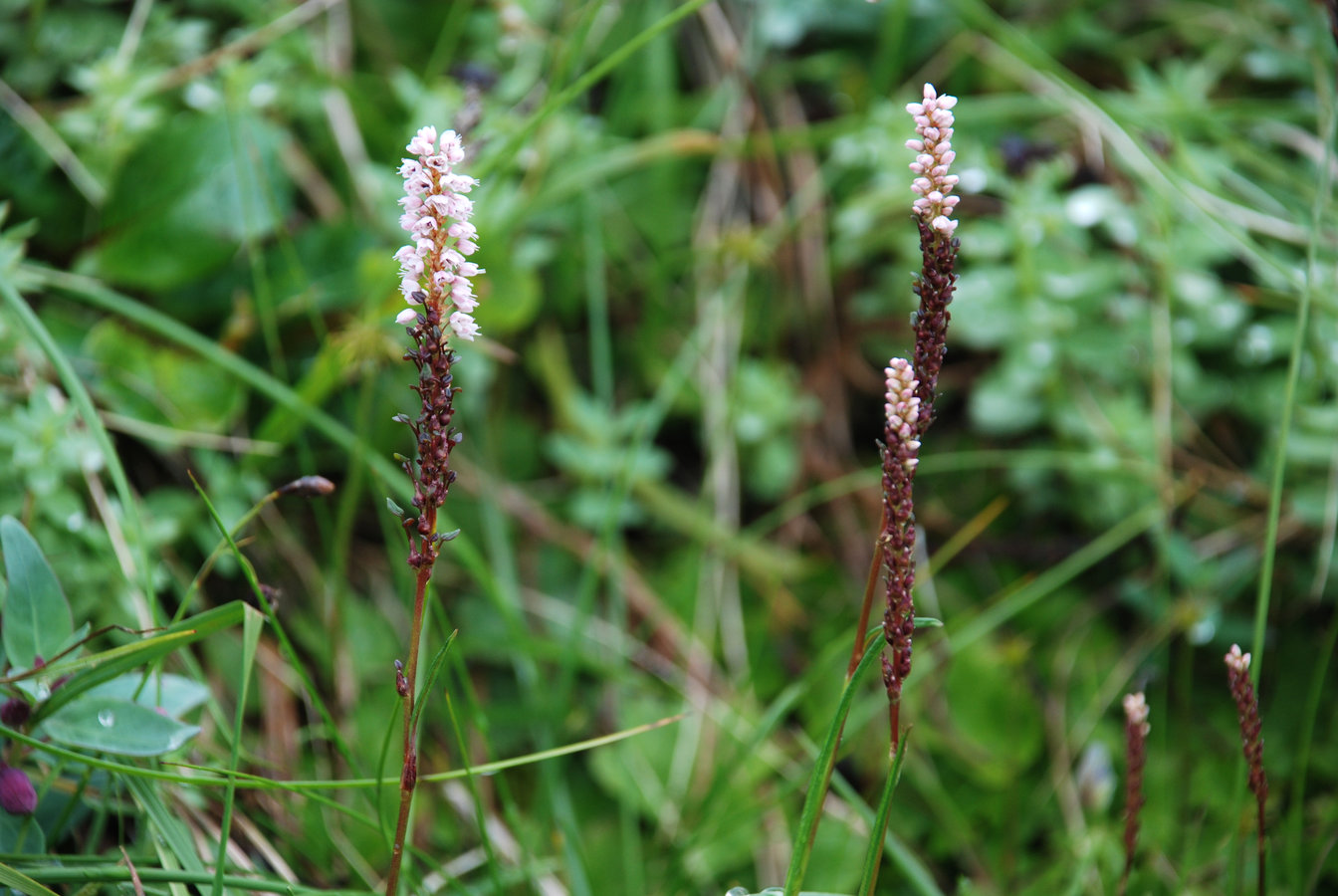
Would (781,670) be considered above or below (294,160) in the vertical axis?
below

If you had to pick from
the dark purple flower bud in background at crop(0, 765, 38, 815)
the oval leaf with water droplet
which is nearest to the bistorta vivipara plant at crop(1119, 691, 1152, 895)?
the oval leaf with water droplet

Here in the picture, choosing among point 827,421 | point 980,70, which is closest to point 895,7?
point 980,70

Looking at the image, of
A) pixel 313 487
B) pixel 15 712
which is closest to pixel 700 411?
pixel 313 487

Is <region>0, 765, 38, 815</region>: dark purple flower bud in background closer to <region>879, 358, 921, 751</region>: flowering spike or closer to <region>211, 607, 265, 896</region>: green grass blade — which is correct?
<region>211, 607, 265, 896</region>: green grass blade

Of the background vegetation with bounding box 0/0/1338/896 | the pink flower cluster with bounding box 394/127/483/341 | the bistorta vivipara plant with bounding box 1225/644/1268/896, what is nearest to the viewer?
the pink flower cluster with bounding box 394/127/483/341

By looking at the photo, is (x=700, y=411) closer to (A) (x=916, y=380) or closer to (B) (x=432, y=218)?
(A) (x=916, y=380)

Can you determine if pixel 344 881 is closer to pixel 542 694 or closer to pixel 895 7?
pixel 542 694

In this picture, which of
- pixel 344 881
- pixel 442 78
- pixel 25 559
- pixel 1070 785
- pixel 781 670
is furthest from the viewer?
pixel 442 78
